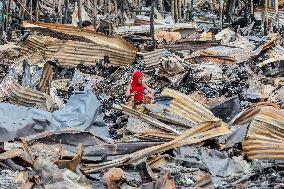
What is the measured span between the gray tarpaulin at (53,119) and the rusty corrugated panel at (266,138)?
6.73ft

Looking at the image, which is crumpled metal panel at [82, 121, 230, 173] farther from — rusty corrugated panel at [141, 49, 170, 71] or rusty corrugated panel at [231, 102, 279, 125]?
rusty corrugated panel at [141, 49, 170, 71]

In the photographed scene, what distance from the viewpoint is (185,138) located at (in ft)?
26.7

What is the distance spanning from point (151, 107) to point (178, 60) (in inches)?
149

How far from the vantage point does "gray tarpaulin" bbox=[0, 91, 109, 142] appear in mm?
8227

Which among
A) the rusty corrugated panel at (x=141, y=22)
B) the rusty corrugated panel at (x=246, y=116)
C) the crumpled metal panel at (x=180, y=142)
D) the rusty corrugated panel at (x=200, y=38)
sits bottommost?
the crumpled metal panel at (x=180, y=142)

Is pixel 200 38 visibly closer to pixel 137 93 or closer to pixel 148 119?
pixel 137 93

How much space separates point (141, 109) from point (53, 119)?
4.51 ft

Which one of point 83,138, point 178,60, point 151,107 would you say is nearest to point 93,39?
point 178,60

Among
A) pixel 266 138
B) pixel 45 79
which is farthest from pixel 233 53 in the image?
pixel 266 138

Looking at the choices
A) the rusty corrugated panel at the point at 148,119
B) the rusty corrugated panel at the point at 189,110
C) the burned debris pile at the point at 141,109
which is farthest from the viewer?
the rusty corrugated panel at the point at 189,110

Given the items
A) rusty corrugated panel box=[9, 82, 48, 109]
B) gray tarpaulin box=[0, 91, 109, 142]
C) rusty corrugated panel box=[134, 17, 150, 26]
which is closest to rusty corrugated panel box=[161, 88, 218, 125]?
gray tarpaulin box=[0, 91, 109, 142]

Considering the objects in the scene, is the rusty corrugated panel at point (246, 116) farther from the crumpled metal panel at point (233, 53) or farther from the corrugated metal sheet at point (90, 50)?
the corrugated metal sheet at point (90, 50)

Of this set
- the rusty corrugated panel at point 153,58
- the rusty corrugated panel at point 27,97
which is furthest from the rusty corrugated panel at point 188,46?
the rusty corrugated panel at point 27,97

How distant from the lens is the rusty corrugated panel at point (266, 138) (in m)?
7.80
